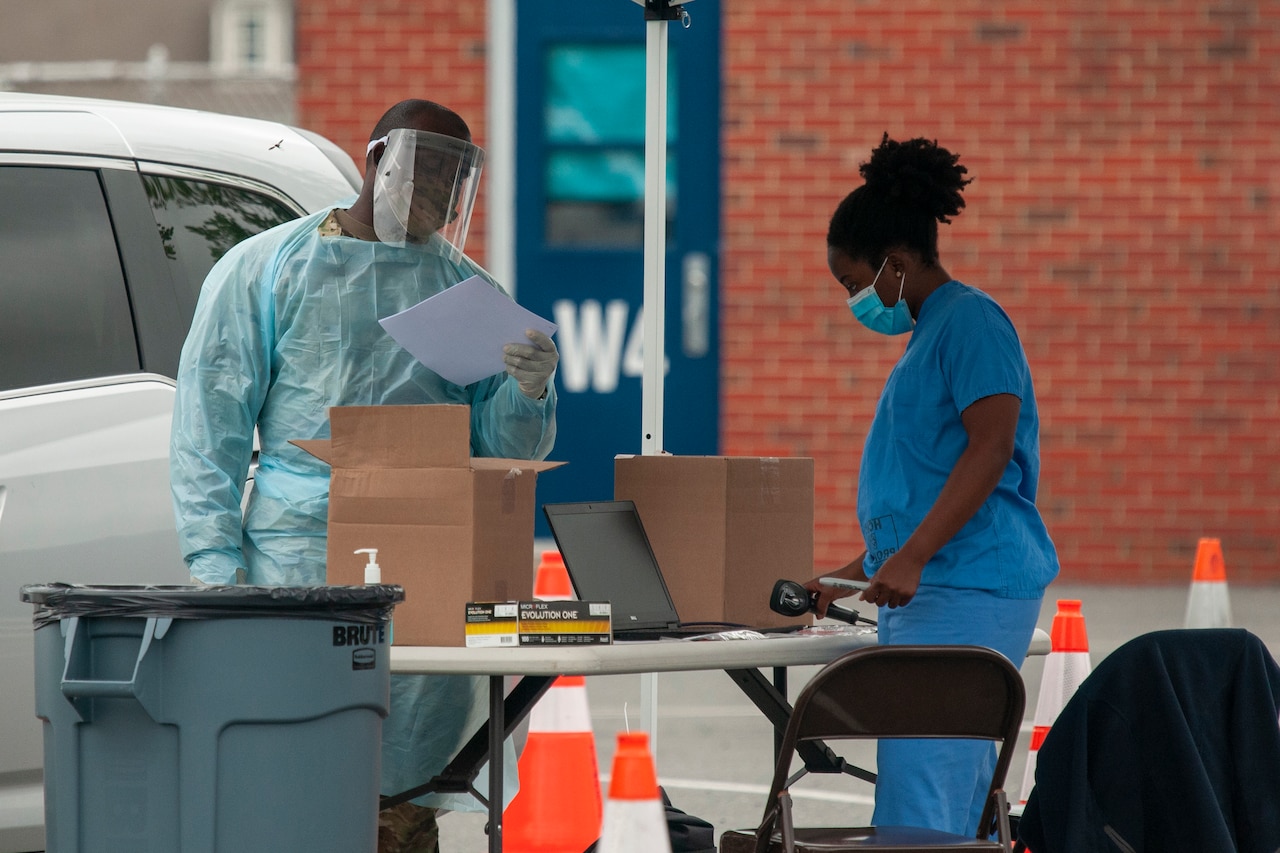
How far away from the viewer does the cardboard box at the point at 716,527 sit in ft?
11.1

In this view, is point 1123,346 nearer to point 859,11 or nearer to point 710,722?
point 859,11

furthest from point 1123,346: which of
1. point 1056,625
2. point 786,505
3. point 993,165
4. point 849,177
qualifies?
point 786,505

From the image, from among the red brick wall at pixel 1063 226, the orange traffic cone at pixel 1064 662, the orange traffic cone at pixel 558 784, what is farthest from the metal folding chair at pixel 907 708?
the red brick wall at pixel 1063 226

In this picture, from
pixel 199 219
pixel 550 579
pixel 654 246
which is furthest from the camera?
pixel 550 579

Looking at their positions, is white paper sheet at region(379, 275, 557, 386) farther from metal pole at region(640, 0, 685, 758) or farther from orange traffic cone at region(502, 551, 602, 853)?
orange traffic cone at region(502, 551, 602, 853)

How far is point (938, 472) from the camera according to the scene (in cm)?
317

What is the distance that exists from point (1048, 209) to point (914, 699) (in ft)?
21.2

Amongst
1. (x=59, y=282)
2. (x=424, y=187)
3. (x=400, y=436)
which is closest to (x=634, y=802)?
(x=400, y=436)

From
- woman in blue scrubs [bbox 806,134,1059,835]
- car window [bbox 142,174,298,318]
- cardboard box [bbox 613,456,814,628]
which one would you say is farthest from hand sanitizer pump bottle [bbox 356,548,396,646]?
car window [bbox 142,174,298,318]

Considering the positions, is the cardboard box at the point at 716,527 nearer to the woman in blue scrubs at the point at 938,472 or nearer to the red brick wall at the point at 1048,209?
the woman in blue scrubs at the point at 938,472

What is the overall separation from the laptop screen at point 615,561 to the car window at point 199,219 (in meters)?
1.34

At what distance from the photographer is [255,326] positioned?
331 centimetres

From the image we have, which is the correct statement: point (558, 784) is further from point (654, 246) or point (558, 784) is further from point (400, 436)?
point (400, 436)

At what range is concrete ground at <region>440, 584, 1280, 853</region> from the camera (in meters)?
5.13
